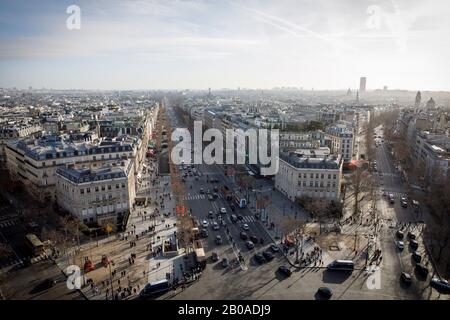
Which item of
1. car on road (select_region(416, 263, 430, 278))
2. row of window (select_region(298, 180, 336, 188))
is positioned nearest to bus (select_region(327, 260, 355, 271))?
car on road (select_region(416, 263, 430, 278))

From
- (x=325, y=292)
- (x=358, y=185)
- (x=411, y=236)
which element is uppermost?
(x=358, y=185)

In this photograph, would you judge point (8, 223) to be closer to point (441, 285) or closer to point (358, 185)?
point (358, 185)

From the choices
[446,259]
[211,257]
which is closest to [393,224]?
[446,259]

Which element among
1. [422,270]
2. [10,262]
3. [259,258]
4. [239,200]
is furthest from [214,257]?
[10,262]

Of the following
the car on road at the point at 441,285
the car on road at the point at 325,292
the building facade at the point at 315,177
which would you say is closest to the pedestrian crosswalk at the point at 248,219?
the building facade at the point at 315,177

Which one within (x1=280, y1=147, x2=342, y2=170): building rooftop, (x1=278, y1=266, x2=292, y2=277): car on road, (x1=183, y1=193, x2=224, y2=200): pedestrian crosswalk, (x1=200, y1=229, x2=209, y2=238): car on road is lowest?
(x1=278, y1=266, x2=292, y2=277): car on road

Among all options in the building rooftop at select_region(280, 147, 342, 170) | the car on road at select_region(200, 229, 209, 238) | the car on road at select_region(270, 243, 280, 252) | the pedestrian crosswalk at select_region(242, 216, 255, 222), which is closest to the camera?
the car on road at select_region(270, 243, 280, 252)

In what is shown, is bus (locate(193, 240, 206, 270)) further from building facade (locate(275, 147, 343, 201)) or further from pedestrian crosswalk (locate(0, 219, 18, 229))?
pedestrian crosswalk (locate(0, 219, 18, 229))
